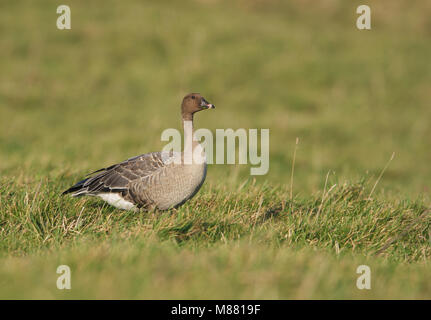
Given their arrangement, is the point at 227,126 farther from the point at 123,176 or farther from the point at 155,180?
the point at 155,180

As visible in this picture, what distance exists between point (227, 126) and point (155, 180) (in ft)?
31.0

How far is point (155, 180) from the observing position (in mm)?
6258

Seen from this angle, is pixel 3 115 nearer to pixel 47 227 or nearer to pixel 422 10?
pixel 47 227

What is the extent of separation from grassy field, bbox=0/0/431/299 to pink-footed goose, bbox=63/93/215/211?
19 centimetres

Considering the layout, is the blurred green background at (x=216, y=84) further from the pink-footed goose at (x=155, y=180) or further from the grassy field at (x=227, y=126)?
the pink-footed goose at (x=155, y=180)

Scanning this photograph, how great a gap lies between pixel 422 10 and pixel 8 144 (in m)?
21.7

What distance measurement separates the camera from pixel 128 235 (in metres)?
5.32

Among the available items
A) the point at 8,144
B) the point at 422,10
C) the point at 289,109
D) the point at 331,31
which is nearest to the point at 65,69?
the point at 8,144

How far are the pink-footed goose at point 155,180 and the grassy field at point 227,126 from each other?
194mm

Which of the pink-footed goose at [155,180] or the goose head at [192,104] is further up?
the goose head at [192,104]

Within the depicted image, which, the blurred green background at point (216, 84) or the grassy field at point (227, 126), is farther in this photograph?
the blurred green background at point (216, 84)

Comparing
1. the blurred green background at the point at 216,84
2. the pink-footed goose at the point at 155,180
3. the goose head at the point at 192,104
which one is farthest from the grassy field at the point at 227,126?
the goose head at the point at 192,104

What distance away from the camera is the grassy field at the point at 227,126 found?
4.59m

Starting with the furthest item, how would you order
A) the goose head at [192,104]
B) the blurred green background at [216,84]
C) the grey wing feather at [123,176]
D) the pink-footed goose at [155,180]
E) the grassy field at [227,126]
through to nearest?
the blurred green background at [216,84], the goose head at [192,104], the grey wing feather at [123,176], the pink-footed goose at [155,180], the grassy field at [227,126]
